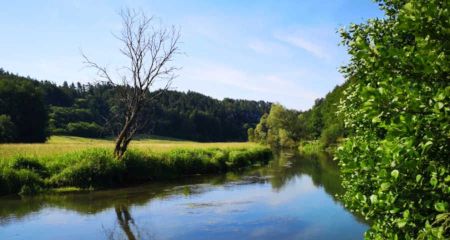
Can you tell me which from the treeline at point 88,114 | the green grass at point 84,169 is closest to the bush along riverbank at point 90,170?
the green grass at point 84,169

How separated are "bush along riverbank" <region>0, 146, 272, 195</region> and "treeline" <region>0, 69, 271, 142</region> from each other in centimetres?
314

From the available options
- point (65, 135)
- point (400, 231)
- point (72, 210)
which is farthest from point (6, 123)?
point (400, 231)

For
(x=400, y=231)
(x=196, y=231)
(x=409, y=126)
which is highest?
(x=409, y=126)

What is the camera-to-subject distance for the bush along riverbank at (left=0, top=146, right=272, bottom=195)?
2312 centimetres

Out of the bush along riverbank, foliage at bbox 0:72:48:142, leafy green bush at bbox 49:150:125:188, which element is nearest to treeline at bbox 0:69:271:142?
foliage at bbox 0:72:48:142

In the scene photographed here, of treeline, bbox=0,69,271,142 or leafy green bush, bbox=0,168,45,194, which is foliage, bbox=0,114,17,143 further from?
leafy green bush, bbox=0,168,45,194

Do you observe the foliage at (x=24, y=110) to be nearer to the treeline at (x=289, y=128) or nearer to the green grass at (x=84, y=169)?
the treeline at (x=289, y=128)

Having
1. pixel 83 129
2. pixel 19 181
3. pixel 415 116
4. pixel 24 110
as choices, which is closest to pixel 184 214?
pixel 19 181

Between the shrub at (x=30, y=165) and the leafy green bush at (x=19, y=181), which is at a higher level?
the shrub at (x=30, y=165)

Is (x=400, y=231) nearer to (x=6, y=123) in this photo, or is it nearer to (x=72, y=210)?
(x=72, y=210)

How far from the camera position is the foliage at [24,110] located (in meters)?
68.4

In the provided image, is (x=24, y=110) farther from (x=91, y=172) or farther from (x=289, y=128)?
(x=289, y=128)

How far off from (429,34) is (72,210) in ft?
60.8

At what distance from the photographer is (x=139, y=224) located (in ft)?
56.4
